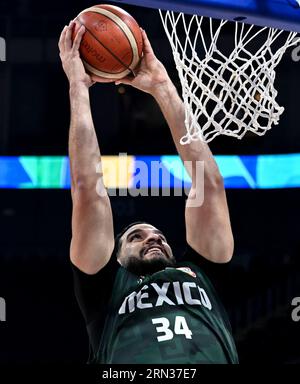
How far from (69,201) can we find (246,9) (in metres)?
4.21

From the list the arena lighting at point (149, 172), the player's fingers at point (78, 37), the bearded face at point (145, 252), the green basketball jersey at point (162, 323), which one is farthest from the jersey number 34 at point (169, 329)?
the arena lighting at point (149, 172)

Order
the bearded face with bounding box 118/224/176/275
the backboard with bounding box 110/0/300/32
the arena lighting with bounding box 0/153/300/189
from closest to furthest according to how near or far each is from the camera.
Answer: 1. the backboard with bounding box 110/0/300/32
2. the bearded face with bounding box 118/224/176/275
3. the arena lighting with bounding box 0/153/300/189

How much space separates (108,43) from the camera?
87.0 inches

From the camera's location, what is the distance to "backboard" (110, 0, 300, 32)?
1.86 m

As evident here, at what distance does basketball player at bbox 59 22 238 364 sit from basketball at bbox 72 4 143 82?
4cm

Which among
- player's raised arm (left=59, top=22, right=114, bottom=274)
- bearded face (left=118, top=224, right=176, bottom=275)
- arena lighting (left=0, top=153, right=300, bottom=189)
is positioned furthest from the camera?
arena lighting (left=0, top=153, right=300, bottom=189)

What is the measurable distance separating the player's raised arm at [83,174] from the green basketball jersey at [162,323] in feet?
0.83

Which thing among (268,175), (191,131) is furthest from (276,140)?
(191,131)

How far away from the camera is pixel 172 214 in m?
6.09

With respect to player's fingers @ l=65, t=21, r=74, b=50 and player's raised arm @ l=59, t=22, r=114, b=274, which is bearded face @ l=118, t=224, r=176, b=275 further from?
player's fingers @ l=65, t=21, r=74, b=50

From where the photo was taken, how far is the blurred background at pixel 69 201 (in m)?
5.66

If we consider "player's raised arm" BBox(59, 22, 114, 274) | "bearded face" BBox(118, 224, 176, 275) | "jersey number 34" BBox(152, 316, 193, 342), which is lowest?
"jersey number 34" BBox(152, 316, 193, 342)

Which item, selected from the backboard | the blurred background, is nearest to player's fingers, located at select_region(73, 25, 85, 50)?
the backboard

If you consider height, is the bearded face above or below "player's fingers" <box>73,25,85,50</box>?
below
